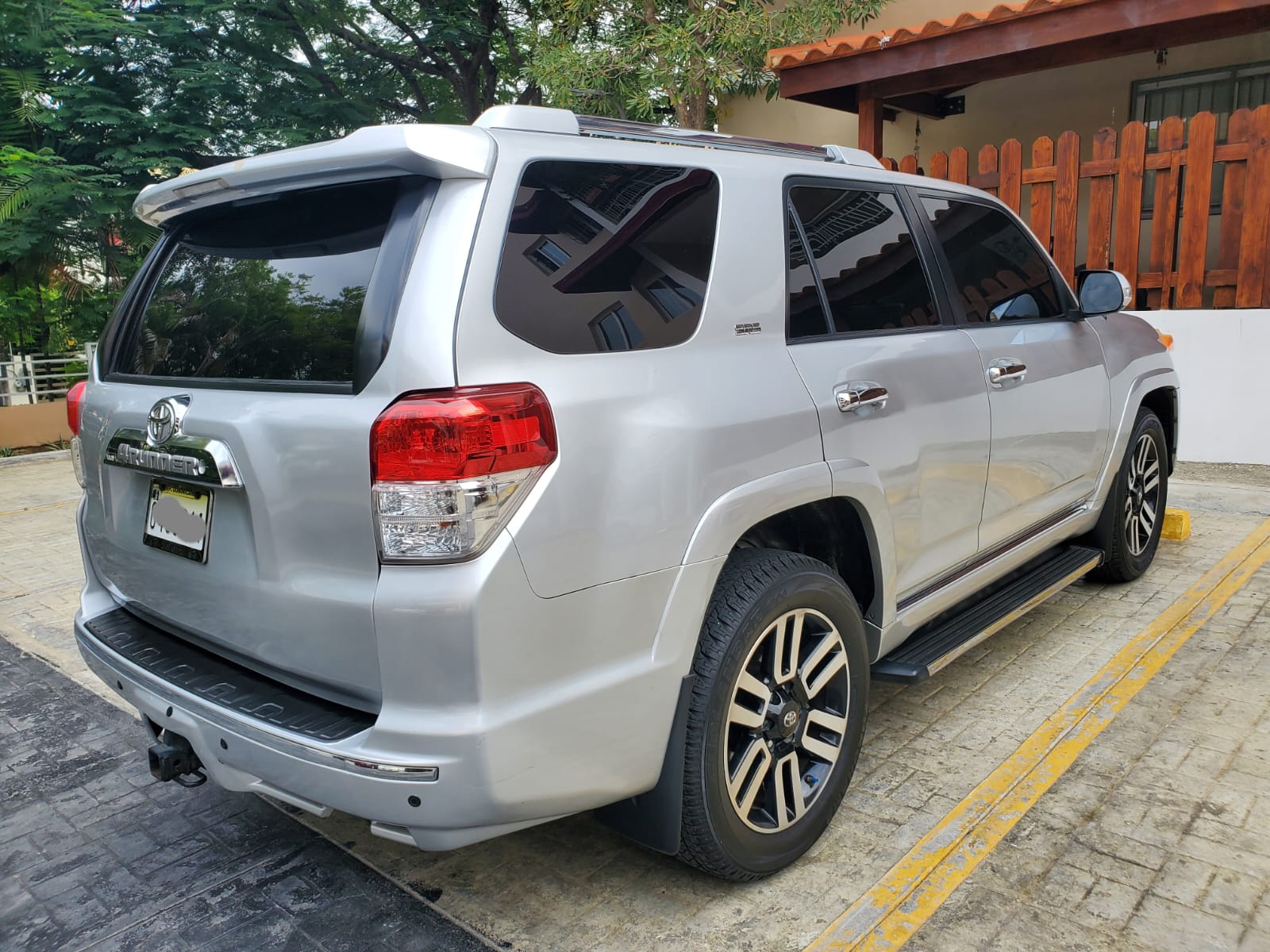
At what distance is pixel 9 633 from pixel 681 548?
426cm

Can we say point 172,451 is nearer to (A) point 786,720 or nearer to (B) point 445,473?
(B) point 445,473

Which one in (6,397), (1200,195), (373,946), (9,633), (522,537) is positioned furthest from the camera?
(6,397)

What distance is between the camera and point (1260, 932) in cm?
233

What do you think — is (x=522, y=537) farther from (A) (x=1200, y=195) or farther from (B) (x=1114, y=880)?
(A) (x=1200, y=195)

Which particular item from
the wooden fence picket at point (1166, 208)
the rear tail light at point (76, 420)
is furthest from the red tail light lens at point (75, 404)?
the wooden fence picket at point (1166, 208)

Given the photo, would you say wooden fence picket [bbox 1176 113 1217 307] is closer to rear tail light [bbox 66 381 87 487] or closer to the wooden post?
the wooden post

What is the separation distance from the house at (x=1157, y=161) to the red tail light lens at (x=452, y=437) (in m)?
7.28

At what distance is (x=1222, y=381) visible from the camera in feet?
25.9

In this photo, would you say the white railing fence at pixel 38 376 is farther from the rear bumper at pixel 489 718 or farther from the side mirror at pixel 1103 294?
the rear bumper at pixel 489 718

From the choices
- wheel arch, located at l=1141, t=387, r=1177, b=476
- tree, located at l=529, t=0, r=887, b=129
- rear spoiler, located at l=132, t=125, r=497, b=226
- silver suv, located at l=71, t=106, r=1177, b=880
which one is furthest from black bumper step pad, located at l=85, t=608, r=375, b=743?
tree, located at l=529, t=0, r=887, b=129

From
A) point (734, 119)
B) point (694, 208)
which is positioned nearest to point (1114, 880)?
point (694, 208)

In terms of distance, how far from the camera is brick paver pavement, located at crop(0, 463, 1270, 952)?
2.41 meters

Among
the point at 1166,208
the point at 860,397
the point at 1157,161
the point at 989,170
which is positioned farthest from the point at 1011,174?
the point at 860,397

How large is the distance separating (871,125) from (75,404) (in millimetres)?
8044
